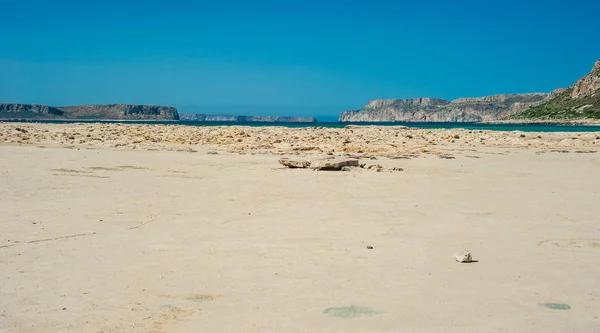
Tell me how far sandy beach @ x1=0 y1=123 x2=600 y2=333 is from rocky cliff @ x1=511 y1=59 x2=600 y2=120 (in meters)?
108

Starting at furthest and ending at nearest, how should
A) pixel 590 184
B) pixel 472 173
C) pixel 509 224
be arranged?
pixel 472 173 < pixel 590 184 < pixel 509 224

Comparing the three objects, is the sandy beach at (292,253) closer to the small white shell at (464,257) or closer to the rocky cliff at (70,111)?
the small white shell at (464,257)

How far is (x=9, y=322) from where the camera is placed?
3.78 meters

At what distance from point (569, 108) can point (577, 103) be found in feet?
6.58

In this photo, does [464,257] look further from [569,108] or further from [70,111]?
[70,111]

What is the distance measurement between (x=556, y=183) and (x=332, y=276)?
8428 mm

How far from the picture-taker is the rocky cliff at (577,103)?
111250 millimetres

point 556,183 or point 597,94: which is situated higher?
point 597,94

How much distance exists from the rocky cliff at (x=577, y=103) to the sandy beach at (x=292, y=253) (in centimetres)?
10805

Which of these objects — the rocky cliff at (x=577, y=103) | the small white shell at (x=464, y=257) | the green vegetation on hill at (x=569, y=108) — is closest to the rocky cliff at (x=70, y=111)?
the green vegetation on hill at (x=569, y=108)

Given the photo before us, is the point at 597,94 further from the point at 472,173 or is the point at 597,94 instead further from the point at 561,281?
the point at 561,281

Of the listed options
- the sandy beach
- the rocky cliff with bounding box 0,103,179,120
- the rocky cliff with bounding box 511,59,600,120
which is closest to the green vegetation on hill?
the rocky cliff with bounding box 511,59,600,120

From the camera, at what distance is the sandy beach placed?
3.98 m

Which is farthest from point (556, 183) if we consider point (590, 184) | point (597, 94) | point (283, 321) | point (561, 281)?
point (597, 94)
